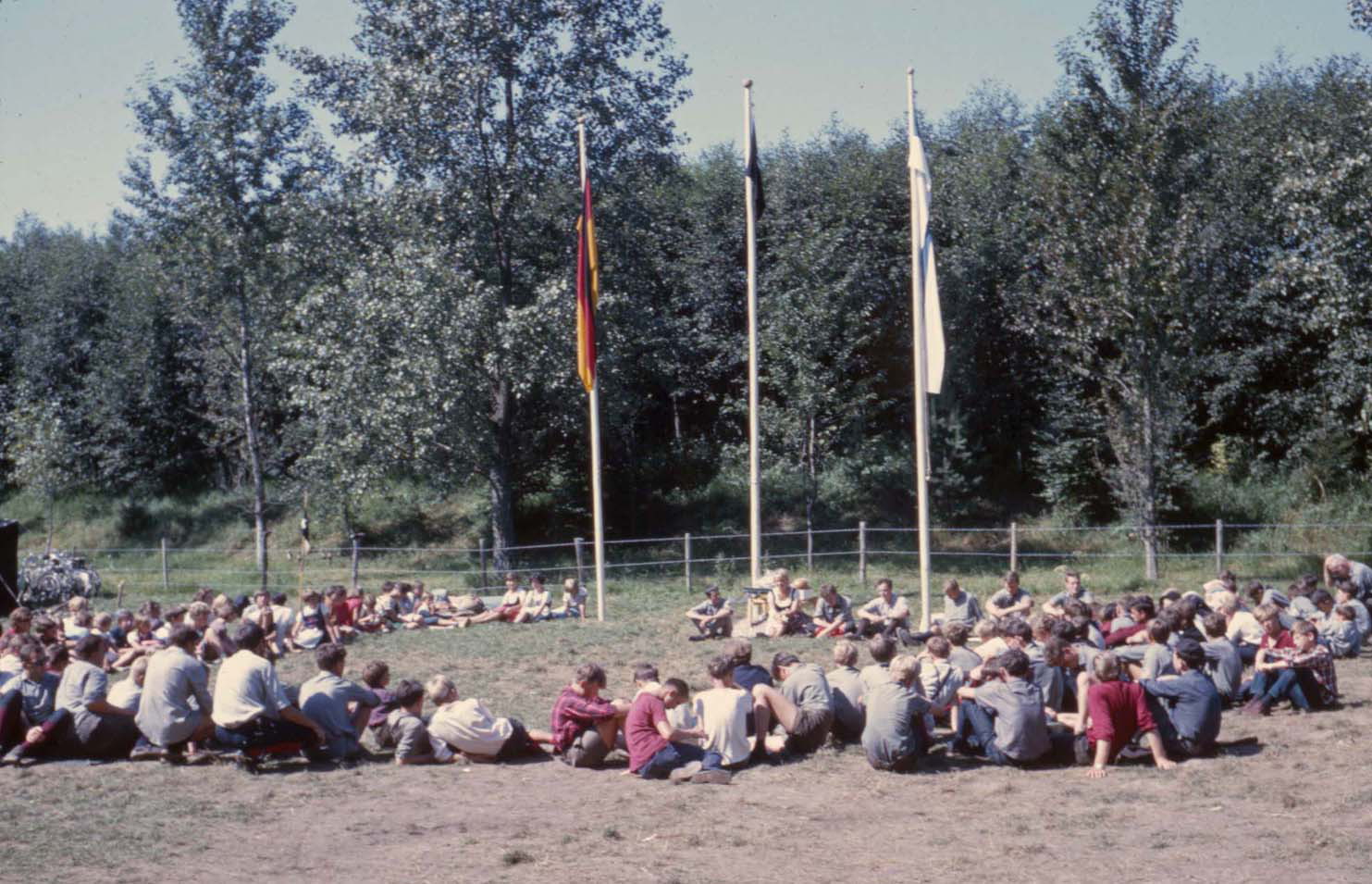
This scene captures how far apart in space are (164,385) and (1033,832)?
129 ft

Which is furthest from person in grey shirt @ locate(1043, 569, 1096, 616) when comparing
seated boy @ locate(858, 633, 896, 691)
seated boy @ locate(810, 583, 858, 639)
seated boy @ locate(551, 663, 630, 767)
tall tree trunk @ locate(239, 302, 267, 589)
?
tall tree trunk @ locate(239, 302, 267, 589)

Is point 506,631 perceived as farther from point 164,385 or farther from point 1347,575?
point 164,385

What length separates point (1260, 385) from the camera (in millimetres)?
33031

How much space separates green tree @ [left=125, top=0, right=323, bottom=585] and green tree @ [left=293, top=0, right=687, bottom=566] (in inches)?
64.8

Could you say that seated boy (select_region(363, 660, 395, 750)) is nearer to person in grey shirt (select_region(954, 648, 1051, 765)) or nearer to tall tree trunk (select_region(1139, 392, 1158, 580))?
person in grey shirt (select_region(954, 648, 1051, 765))

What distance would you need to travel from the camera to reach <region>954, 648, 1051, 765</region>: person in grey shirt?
1005 cm

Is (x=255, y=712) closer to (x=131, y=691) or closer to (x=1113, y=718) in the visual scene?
(x=131, y=691)

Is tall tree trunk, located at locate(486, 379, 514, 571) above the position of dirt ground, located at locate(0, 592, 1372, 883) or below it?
above

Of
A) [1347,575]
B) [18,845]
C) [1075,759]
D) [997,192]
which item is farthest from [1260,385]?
[18,845]

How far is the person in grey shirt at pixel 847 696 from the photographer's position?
430 inches

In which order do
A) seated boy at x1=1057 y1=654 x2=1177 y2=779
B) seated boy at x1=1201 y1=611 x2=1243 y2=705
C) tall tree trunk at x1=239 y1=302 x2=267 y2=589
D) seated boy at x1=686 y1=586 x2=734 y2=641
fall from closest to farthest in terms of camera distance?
seated boy at x1=1057 y1=654 x2=1177 y2=779 → seated boy at x1=1201 y1=611 x2=1243 y2=705 → seated boy at x1=686 y1=586 x2=734 y2=641 → tall tree trunk at x1=239 y1=302 x2=267 y2=589

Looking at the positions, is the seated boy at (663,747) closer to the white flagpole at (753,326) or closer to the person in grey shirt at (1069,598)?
the person in grey shirt at (1069,598)

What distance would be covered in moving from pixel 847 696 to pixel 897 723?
96 centimetres

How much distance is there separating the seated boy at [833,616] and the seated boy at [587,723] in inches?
288
